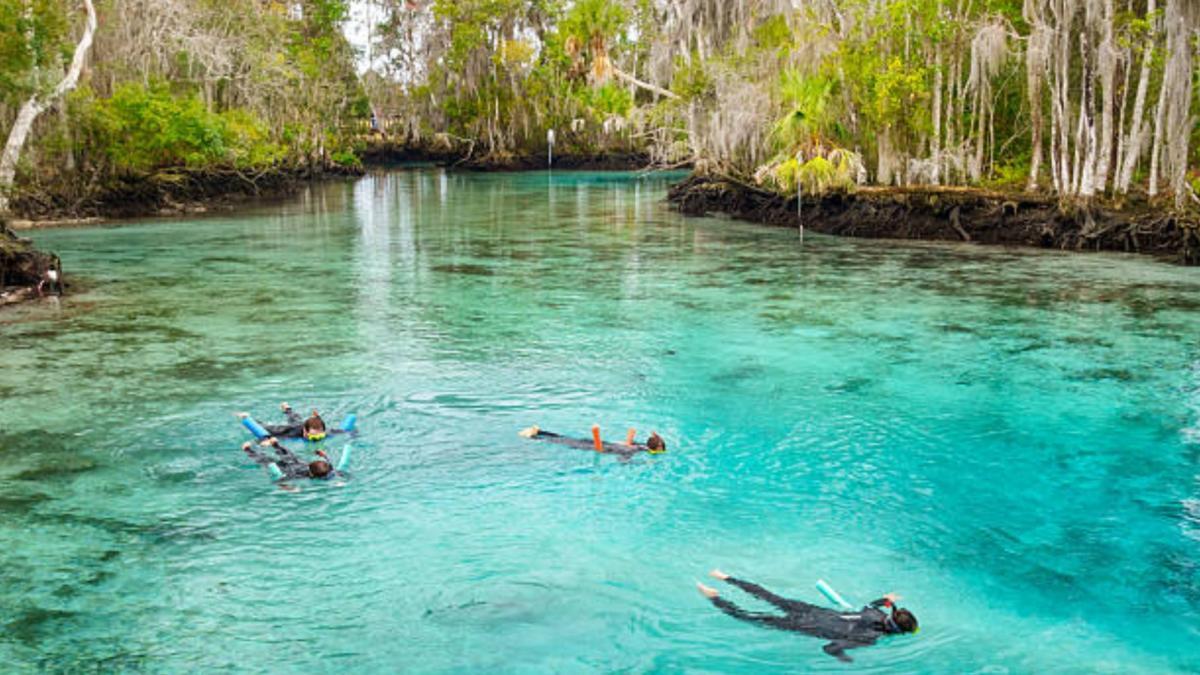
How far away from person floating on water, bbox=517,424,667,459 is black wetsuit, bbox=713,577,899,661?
2.68m

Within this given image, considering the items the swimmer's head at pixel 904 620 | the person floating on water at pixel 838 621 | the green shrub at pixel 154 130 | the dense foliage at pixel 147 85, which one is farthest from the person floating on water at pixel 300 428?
the green shrub at pixel 154 130

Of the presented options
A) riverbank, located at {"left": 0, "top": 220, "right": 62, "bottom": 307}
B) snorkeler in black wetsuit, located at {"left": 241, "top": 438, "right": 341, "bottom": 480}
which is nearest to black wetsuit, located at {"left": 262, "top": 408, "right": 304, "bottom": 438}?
snorkeler in black wetsuit, located at {"left": 241, "top": 438, "right": 341, "bottom": 480}

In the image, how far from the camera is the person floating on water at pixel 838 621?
19.5 ft

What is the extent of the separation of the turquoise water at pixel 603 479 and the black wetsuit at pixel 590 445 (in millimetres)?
122

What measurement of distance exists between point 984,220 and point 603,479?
16.8 meters

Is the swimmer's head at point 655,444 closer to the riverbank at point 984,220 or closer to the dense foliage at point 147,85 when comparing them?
the riverbank at point 984,220

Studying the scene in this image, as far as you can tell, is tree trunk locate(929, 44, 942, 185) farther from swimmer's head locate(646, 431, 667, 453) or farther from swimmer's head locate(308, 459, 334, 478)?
swimmer's head locate(308, 459, 334, 478)

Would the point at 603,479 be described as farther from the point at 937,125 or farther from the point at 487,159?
the point at 487,159

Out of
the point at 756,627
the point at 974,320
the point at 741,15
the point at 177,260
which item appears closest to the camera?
the point at 756,627

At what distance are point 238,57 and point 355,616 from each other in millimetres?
32780

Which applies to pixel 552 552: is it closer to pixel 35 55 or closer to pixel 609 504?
pixel 609 504

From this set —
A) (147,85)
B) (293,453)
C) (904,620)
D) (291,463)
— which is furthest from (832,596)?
(147,85)

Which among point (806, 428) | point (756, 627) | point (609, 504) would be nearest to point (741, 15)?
point (806, 428)

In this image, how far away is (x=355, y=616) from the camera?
20.9ft
